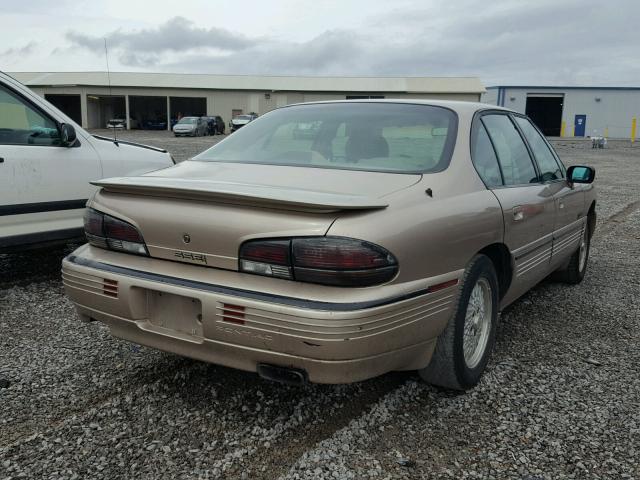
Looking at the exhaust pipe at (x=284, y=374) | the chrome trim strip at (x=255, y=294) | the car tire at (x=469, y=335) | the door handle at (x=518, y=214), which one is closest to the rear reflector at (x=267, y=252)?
the chrome trim strip at (x=255, y=294)

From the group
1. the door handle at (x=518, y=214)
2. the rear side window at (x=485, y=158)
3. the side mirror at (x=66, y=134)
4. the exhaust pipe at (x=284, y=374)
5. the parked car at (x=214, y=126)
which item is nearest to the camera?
the exhaust pipe at (x=284, y=374)

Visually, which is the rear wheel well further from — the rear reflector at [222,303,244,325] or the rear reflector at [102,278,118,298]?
the rear reflector at [102,278,118,298]

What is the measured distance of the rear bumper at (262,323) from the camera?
7.29ft

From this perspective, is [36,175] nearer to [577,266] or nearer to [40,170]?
[40,170]

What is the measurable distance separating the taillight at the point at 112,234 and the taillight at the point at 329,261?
650mm

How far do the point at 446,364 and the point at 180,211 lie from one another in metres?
1.39

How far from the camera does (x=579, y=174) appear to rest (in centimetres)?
432

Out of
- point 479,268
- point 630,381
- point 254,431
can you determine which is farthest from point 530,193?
point 254,431

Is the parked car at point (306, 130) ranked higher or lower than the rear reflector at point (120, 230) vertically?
higher

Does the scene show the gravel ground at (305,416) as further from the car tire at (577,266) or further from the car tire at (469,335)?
the car tire at (577,266)

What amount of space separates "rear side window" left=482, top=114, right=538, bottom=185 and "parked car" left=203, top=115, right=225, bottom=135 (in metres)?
37.6

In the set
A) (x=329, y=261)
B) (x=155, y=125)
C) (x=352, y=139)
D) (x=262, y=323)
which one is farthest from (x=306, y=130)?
(x=155, y=125)

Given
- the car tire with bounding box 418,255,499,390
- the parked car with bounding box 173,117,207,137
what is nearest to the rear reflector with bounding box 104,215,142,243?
the car tire with bounding box 418,255,499,390

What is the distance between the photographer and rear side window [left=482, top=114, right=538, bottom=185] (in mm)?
3463
